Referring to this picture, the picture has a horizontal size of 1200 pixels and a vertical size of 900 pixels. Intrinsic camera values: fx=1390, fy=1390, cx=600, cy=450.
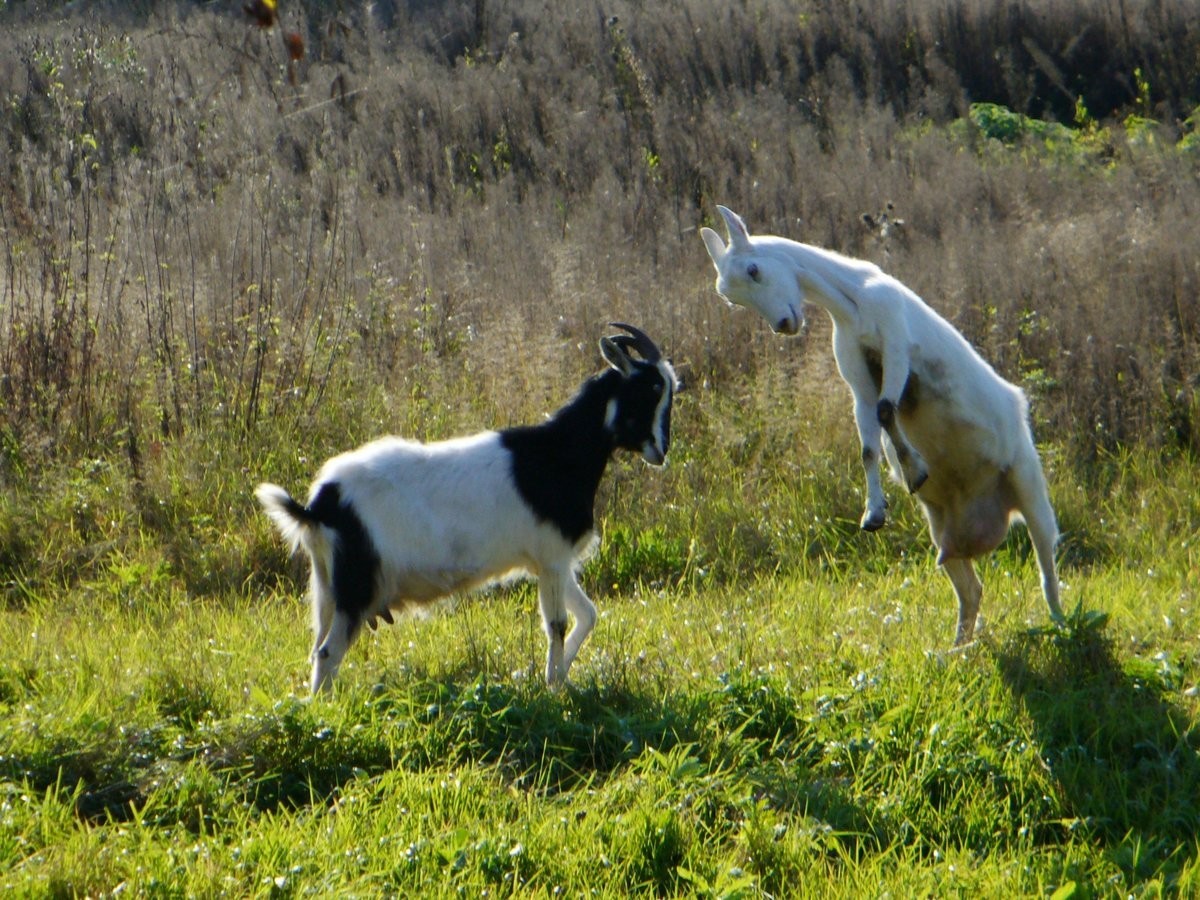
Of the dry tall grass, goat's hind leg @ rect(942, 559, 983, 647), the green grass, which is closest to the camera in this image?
the green grass

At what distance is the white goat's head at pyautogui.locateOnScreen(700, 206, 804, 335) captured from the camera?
535 cm

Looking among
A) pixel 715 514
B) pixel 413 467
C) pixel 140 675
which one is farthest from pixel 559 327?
pixel 140 675

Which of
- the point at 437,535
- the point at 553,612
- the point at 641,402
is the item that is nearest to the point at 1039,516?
the point at 641,402

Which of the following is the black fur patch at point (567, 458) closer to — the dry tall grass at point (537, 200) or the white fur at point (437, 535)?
the white fur at point (437, 535)

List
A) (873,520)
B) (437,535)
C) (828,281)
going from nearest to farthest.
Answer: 1. (873,520)
2. (828,281)
3. (437,535)

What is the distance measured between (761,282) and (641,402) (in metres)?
1.12

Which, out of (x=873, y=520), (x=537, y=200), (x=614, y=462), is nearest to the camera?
(x=873, y=520)

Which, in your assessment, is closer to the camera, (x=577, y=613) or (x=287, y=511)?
(x=287, y=511)

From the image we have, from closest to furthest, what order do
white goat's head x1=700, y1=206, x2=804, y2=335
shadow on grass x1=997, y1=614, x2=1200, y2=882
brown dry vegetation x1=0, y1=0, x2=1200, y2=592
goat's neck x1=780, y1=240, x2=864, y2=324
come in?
shadow on grass x1=997, y1=614, x2=1200, y2=882 < white goat's head x1=700, y1=206, x2=804, y2=335 < goat's neck x1=780, y1=240, x2=864, y2=324 < brown dry vegetation x1=0, y1=0, x2=1200, y2=592

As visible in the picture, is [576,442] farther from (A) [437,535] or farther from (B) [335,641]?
(B) [335,641]

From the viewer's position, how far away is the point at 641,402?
249 inches

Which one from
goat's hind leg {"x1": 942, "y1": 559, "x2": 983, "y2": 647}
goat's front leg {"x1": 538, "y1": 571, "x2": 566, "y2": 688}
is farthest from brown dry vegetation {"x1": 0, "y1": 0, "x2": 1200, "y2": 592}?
goat's hind leg {"x1": 942, "y1": 559, "x2": 983, "y2": 647}

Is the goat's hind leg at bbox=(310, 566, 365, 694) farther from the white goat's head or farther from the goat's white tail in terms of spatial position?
the white goat's head

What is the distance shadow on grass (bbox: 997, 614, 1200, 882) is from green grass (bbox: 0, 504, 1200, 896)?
→ 0.01 meters
